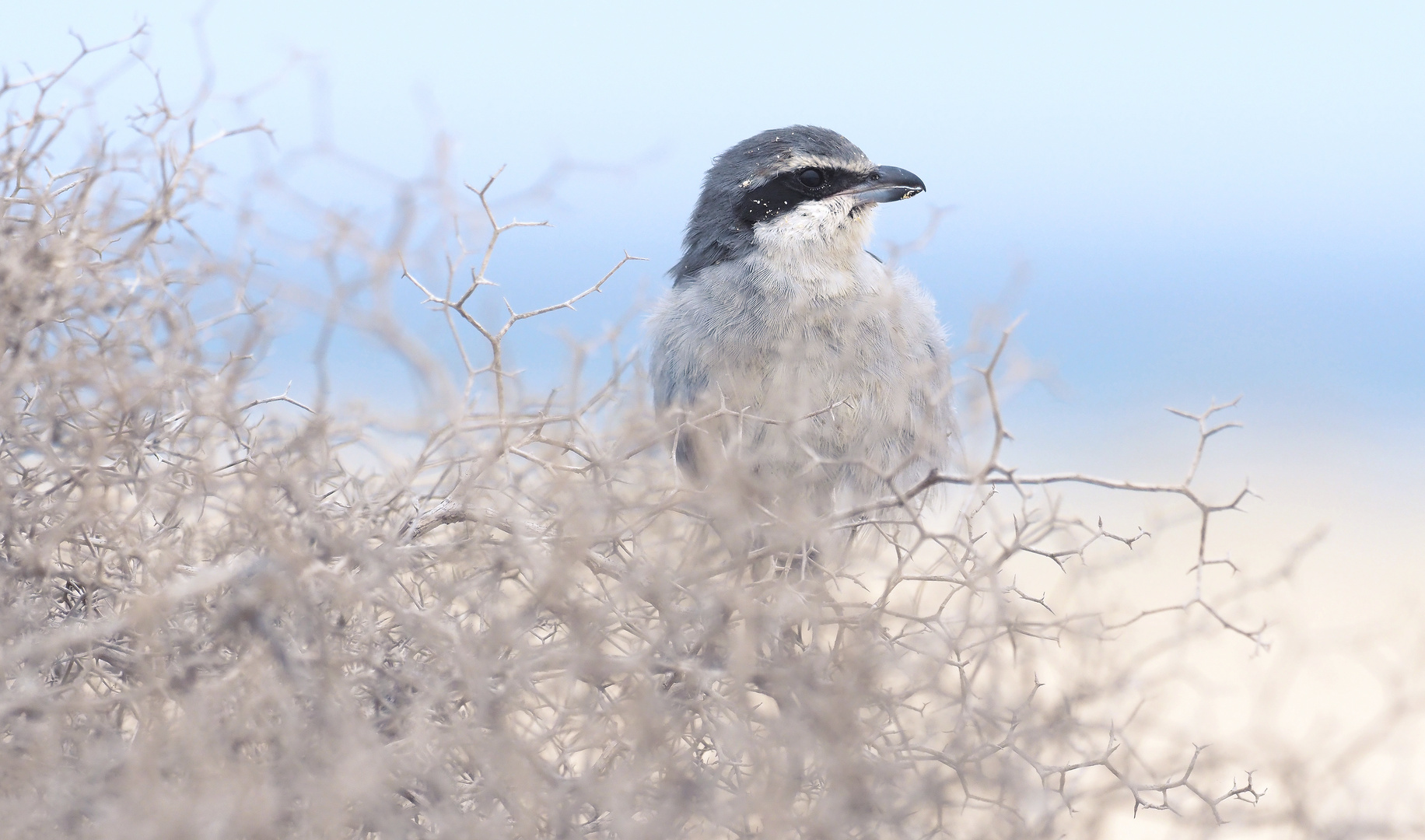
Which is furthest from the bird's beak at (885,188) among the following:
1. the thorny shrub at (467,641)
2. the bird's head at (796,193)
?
the thorny shrub at (467,641)

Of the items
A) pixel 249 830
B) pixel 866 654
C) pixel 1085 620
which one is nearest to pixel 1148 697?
pixel 1085 620

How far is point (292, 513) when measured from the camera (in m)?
1.75

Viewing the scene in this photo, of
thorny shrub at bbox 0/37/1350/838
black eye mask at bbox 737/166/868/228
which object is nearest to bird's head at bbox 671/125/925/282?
black eye mask at bbox 737/166/868/228

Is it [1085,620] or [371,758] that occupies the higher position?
[1085,620]

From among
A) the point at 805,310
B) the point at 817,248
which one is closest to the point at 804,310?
the point at 805,310

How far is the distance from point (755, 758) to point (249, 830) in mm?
653

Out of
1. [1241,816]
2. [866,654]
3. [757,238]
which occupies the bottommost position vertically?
[1241,816]

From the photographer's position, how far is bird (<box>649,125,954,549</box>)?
368cm

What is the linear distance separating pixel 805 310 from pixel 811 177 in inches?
24.5

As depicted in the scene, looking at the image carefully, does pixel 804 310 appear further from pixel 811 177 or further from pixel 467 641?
pixel 467 641

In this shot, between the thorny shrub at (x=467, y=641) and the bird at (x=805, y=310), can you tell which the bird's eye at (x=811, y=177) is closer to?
the bird at (x=805, y=310)

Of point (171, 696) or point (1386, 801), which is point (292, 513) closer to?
point (171, 696)

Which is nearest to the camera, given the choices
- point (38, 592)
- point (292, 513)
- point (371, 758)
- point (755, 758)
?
point (371, 758)

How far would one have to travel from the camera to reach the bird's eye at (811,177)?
4219mm
